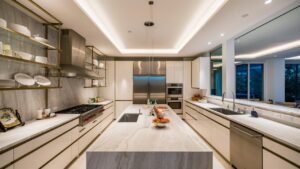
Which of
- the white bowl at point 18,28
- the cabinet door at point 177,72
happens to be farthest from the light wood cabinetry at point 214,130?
the white bowl at point 18,28

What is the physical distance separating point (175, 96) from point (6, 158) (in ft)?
16.6

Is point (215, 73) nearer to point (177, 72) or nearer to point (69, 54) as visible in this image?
point (177, 72)

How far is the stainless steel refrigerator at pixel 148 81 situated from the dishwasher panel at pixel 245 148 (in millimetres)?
3438

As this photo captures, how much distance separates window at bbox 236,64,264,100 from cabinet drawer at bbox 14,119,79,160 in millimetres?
7022

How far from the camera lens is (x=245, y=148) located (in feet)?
6.84

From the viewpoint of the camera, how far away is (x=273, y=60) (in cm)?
622

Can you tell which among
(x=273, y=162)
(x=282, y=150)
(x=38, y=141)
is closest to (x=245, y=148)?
(x=273, y=162)

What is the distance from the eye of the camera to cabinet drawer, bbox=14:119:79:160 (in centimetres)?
148

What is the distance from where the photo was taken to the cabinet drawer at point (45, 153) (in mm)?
1567

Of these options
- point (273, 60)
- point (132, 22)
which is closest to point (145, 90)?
point (132, 22)

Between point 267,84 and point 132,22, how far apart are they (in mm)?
6620

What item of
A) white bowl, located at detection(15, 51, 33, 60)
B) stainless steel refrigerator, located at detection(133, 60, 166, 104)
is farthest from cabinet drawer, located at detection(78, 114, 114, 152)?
stainless steel refrigerator, located at detection(133, 60, 166, 104)

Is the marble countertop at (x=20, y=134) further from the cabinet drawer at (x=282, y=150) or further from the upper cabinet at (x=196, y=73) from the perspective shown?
the upper cabinet at (x=196, y=73)

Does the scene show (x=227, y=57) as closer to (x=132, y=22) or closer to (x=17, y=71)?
(x=132, y=22)
